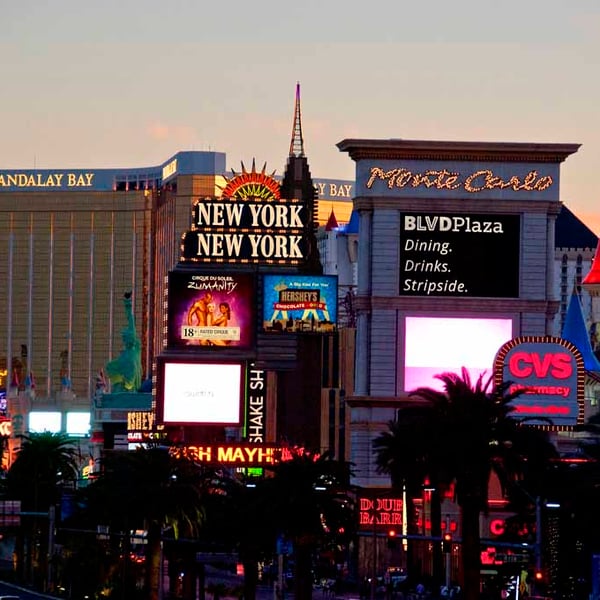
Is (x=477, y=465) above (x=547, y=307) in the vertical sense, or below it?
below

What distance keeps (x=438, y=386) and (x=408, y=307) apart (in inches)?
200

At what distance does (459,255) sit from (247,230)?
2674 centimetres

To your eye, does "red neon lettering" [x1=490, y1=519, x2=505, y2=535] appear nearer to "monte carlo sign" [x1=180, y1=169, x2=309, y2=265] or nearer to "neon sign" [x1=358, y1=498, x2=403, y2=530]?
"neon sign" [x1=358, y1=498, x2=403, y2=530]

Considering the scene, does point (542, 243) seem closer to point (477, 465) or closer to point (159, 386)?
point (159, 386)

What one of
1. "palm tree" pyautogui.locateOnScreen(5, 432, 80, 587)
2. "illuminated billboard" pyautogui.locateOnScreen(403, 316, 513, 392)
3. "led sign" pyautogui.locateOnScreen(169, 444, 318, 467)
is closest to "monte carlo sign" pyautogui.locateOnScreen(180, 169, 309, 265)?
"palm tree" pyautogui.locateOnScreen(5, 432, 80, 587)

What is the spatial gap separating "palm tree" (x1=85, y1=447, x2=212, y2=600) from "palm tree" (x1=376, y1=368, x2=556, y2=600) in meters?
17.4

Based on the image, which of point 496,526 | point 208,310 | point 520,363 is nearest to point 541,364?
point 520,363

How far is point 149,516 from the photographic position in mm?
101812

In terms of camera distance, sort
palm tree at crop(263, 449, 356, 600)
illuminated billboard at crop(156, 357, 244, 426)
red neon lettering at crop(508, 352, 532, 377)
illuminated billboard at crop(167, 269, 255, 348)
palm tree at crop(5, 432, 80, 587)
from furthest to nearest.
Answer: illuminated billboard at crop(167, 269, 255, 348) < illuminated billboard at crop(156, 357, 244, 426) < palm tree at crop(5, 432, 80, 587) < red neon lettering at crop(508, 352, 532, 377) < palm tree at crop(263, 449, 356, 600)

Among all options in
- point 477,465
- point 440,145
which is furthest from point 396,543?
point 477,465

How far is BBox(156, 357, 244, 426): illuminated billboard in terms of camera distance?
14000cm

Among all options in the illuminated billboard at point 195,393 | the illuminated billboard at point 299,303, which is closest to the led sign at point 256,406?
the illuminated billboard at point 195,393

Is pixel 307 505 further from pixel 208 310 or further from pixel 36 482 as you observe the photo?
pixel 208 310

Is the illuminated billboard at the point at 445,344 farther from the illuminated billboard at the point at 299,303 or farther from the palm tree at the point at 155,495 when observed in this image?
the palm tree at the point at 155,495
